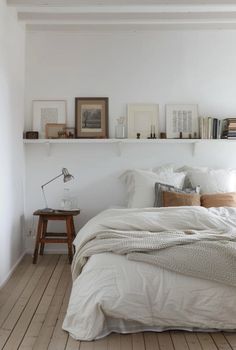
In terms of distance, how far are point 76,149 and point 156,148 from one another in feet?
3.01

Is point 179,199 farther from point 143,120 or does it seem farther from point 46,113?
point 46,113

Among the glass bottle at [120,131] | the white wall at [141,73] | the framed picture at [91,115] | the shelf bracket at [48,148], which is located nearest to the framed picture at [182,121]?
the white wall at [141,73]

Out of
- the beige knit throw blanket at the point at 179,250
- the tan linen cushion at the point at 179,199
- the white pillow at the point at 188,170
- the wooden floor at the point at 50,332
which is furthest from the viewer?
the white pillow at the point at 188,170

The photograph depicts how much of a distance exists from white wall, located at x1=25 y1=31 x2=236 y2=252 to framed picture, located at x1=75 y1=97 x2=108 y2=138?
75 millimetres

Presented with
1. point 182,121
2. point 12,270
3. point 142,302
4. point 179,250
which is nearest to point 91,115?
point 182,121

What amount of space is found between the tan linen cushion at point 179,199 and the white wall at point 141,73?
80 cm

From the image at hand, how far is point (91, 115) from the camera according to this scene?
482cm

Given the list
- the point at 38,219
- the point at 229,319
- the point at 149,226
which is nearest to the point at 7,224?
the point at 38,219

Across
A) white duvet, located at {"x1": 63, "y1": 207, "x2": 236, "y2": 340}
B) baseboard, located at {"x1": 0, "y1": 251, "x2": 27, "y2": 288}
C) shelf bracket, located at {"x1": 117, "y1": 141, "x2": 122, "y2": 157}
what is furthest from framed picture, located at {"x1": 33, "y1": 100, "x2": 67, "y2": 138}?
white duvet, located at {"x1": 63, "y1": 207, "x2": 236, "y2": 340}

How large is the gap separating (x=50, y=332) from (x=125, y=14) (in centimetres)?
315

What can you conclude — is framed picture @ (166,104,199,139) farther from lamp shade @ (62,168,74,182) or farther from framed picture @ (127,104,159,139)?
lamp shade @ (62,168,74,182)

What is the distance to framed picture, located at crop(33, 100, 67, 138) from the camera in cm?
482

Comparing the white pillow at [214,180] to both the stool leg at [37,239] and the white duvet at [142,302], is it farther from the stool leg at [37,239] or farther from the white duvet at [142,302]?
the white duvet at [142,302]

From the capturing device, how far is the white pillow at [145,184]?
14.1ft
